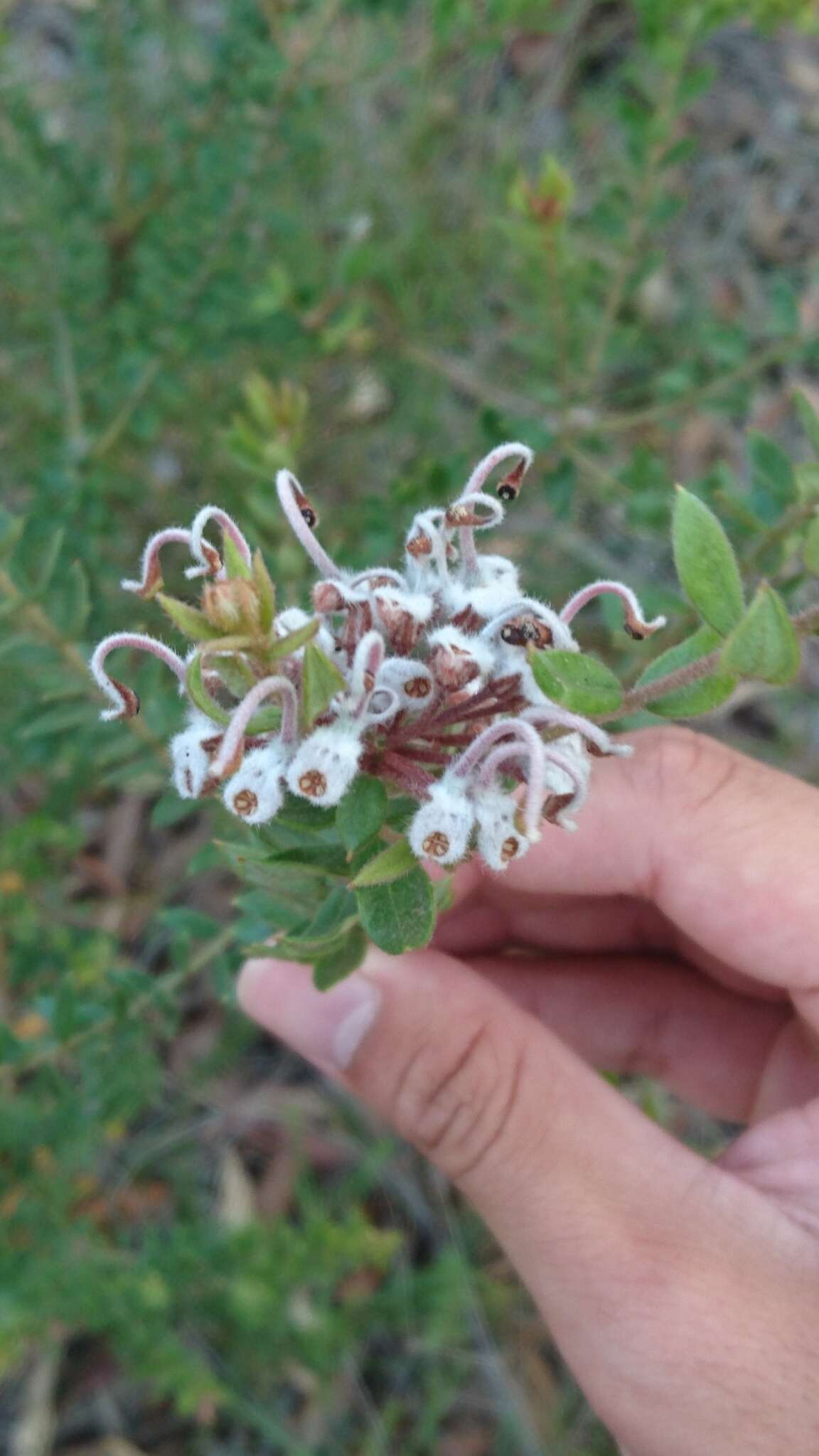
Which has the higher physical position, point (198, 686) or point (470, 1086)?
point (198, 686)

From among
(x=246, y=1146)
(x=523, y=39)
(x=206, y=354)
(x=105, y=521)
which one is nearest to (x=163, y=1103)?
(x=246, y=1146)

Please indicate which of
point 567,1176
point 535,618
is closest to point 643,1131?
point 567,1176

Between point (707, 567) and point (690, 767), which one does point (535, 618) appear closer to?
point (707, 567)

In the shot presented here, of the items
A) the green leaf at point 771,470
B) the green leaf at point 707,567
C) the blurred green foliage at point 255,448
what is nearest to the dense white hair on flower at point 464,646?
the green leaf at point 707,567

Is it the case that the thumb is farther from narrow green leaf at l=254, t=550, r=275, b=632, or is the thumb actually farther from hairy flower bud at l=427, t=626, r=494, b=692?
narrow green leaf at l=254, t=550, r=275, b=632

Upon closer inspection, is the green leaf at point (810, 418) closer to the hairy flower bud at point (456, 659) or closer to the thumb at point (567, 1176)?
the hairy flower bud at point (456, 659)

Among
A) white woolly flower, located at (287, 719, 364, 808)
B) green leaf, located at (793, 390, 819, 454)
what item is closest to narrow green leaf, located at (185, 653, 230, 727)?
white woolly flower, located at (287, 719, 364, 808)

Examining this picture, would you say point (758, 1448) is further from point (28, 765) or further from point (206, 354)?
point (206, 354)
